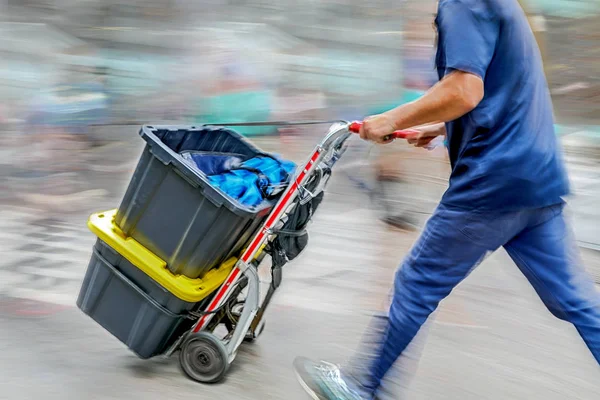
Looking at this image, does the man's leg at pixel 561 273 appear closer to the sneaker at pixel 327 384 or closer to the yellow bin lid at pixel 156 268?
the sneaker at pixel 327 384

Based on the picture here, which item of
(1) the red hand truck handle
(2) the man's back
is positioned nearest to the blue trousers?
(2) the man's back

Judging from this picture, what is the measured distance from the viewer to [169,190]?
2996 millimetres

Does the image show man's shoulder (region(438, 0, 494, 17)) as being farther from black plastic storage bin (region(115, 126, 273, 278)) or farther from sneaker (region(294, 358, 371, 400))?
sneaker (region(294, 358, 371, 400))

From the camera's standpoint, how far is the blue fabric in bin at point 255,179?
3.02 metres

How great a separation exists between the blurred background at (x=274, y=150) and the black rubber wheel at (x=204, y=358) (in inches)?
2.4

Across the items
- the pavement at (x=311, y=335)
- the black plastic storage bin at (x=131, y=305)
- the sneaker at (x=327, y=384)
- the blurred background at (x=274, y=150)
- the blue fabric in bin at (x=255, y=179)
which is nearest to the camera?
the sneaker at (x=327, y=384)

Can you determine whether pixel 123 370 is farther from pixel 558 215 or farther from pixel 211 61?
pixel 211 61

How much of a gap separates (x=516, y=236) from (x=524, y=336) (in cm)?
137

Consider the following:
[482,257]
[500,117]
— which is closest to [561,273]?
[482,257]

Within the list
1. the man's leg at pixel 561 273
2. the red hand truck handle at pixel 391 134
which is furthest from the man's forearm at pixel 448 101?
the man's leg at pixel 561 273

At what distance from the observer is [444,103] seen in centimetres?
244

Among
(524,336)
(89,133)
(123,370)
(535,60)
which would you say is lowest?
(89,133)

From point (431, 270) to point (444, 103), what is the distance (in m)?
0.64

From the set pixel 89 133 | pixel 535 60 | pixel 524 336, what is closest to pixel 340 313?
pixel 524 336
